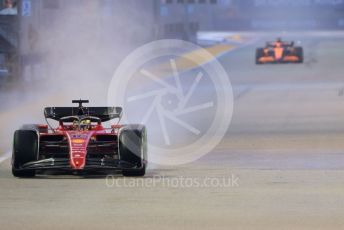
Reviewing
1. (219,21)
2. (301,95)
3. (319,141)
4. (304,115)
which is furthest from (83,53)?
(219,21)

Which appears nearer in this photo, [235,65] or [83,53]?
[83,53]

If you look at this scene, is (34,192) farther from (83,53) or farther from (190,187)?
(83,53)

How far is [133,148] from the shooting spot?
1339 cm

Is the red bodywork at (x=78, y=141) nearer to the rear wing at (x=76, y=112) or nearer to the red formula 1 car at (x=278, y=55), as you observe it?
the rear wing at (x=76, y=112)

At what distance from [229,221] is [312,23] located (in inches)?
4304

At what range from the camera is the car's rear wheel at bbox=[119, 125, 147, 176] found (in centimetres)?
1338

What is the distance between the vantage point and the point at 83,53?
4069 centimetres

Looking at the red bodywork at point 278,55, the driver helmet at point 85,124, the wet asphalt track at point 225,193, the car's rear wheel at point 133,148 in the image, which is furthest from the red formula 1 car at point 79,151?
the red bodywork at point 278,55

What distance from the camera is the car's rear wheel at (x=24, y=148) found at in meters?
13.3

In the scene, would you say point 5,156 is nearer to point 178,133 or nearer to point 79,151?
point 79,151

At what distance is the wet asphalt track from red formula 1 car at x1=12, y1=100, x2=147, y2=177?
16 centimetres

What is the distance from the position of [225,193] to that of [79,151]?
182 centimetres

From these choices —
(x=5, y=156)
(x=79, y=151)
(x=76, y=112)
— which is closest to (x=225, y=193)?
(x=79, y=151)

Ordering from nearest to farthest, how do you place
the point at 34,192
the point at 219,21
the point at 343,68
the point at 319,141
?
the point at 34,192 → the point at 319,141 → the point at 343,68 → the point at 219,21
